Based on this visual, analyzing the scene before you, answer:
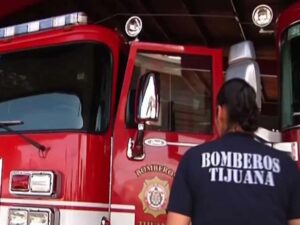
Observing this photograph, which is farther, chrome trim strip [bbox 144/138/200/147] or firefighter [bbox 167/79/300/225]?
chrome trim strip [bbox 144/138/200/147]

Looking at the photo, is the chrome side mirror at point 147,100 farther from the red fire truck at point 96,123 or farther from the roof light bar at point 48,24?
the roof light bar at point 48,24

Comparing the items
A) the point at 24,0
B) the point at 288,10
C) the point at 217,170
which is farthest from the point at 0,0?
the point at 217,170

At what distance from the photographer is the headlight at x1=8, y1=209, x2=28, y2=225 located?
3.52m

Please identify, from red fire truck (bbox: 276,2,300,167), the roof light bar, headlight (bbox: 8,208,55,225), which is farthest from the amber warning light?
red fire truck (bbox: 276,2,300,167)

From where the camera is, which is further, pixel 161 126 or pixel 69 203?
pixel 161 126

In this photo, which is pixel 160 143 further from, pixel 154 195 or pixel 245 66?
pixel 245 66

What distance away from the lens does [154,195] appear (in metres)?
3.54

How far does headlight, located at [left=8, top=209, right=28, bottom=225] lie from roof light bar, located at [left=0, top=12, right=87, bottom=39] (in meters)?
1.30

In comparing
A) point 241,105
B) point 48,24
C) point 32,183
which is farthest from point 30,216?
point 241,105

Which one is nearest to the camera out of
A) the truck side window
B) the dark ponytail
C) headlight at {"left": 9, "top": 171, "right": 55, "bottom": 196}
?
the dark ponytail

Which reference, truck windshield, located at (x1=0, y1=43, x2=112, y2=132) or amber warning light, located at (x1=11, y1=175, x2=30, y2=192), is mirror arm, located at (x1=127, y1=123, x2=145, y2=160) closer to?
truck windshield, located at (x1=0, y1=43, x2=112, y2=132)

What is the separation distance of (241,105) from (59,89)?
2000 mm

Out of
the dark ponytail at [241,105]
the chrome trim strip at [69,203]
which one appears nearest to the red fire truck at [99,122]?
the chrome trim strip at [69,203]

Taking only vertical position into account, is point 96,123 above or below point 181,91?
below
